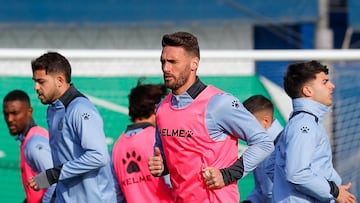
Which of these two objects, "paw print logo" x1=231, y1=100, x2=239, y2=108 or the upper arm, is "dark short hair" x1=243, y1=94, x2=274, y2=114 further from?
"paw print logo" x1=231, y1=100, x2=239, y2=108

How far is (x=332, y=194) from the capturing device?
6676 millimetres

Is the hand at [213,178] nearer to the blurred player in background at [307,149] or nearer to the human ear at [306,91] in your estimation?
the blurred player in background at [307,149]

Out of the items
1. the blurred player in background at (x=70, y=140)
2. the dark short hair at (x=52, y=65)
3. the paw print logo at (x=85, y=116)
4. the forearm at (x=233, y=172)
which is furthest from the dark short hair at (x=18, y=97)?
the forearm at (x=233, y=172)

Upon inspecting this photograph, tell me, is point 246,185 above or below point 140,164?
below

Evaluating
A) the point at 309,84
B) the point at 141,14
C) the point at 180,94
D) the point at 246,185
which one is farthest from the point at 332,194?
the point at 141,14

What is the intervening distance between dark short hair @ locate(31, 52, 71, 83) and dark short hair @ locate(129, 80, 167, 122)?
0.81m

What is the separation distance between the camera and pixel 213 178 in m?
6.12

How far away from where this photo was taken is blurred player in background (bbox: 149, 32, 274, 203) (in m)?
6.27

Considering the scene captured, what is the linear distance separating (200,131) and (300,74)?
1036 mm

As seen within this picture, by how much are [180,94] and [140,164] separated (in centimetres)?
161

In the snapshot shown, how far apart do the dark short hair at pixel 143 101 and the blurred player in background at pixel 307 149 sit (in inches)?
50.7

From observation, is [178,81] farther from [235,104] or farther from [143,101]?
[143,101]

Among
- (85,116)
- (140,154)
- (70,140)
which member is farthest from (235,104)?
(140,154)

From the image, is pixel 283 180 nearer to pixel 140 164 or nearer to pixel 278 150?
pixel 278 150
